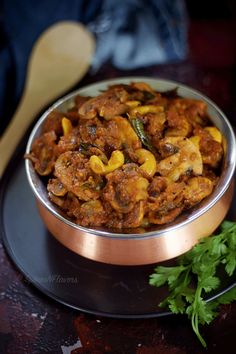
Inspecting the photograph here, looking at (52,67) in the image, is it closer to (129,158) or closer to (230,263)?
(129,158)

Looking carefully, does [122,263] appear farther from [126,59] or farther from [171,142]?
[126,59]

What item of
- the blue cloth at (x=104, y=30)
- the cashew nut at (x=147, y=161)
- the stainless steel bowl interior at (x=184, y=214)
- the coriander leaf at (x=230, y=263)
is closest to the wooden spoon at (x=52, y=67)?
the blue cloth at (x=104, y=30)

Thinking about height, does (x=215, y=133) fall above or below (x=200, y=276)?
above

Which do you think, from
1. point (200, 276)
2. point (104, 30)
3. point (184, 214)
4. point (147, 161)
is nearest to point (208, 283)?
point (200, 276)

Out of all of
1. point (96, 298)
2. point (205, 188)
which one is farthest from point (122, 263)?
point (205, 188)

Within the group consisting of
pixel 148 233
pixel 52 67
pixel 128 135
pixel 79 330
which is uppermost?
pixel 128 135

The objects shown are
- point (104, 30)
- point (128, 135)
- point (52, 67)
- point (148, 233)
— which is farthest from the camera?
point (104, 30)
